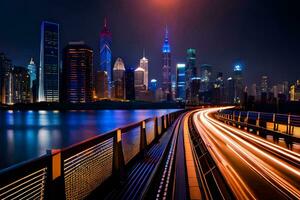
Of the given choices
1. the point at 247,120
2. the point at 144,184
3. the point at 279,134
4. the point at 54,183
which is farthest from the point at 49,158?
the point at 247,120

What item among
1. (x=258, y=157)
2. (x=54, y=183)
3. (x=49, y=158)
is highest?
(x=49, y=158)

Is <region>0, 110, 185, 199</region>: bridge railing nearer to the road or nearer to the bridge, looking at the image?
the bridge

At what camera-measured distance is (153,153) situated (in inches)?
591

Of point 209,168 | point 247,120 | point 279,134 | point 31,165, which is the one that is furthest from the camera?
point 247,120

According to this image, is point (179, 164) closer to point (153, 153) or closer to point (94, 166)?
point (153, 153)

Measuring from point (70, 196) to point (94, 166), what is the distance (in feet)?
5.65

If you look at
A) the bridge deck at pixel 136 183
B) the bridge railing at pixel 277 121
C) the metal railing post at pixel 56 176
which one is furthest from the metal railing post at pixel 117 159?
the bridge railing at pixel 277 121

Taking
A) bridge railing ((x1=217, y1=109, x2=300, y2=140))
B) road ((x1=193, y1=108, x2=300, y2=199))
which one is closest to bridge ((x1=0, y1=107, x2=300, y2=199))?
road ((x1=193, y1=108, x2=300, y2=199))

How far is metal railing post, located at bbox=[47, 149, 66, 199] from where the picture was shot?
5.37 metres

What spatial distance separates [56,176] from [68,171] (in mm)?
1008

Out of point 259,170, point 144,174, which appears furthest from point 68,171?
point 259,170

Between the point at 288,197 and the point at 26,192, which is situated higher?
the point at 26,192

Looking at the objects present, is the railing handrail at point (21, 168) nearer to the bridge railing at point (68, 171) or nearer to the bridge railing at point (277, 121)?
the bridge railing at point (68, 171)

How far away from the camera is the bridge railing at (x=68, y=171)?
4578 millimetres
